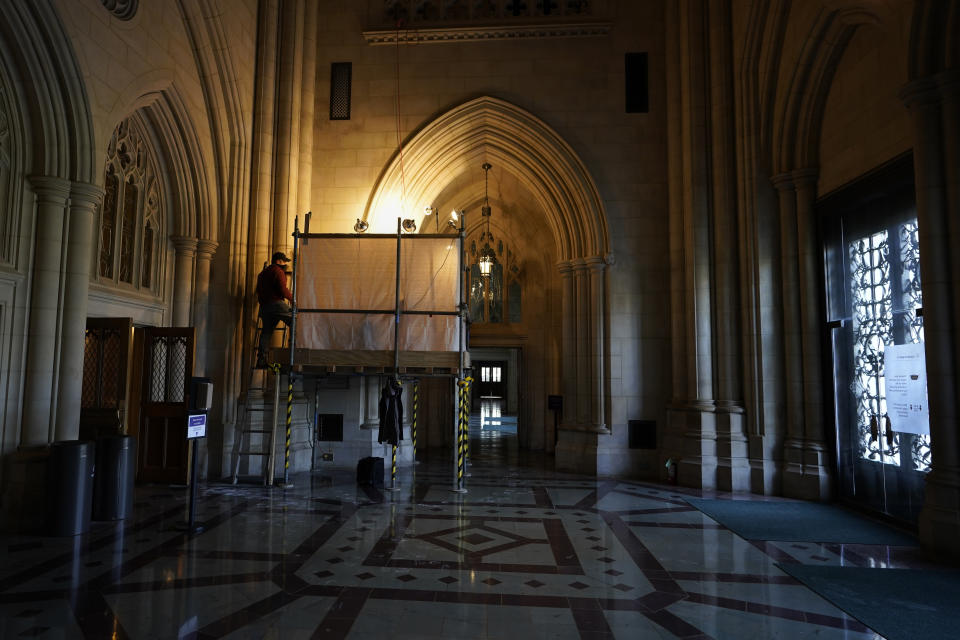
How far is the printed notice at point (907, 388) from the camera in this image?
615cm

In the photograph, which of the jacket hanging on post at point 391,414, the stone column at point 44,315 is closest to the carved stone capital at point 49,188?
the stone column at point 44,315

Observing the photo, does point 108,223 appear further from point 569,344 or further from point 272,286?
point 569,344

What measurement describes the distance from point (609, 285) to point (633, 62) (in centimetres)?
397

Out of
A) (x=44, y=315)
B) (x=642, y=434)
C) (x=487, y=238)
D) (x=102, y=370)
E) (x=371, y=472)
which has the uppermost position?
(x=487, y=238)

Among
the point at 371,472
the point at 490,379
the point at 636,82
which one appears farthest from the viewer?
the point at 490,379

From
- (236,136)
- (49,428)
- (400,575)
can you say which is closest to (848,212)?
(400,575)

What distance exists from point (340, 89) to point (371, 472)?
691 cm

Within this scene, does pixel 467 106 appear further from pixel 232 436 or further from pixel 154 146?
pixel 232 436

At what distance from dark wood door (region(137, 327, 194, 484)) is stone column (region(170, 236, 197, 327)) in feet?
1.74

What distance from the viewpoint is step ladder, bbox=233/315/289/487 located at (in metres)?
8.23

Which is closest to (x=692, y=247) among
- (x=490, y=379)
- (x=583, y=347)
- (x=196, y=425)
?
(x=583, y=347)

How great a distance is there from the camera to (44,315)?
5.85m

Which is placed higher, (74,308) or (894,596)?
(74,308)

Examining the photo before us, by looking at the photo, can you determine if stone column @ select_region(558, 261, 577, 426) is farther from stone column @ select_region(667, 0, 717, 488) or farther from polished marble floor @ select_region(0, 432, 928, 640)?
polished marble floor @ select_region(0, 432, 928, 640)
